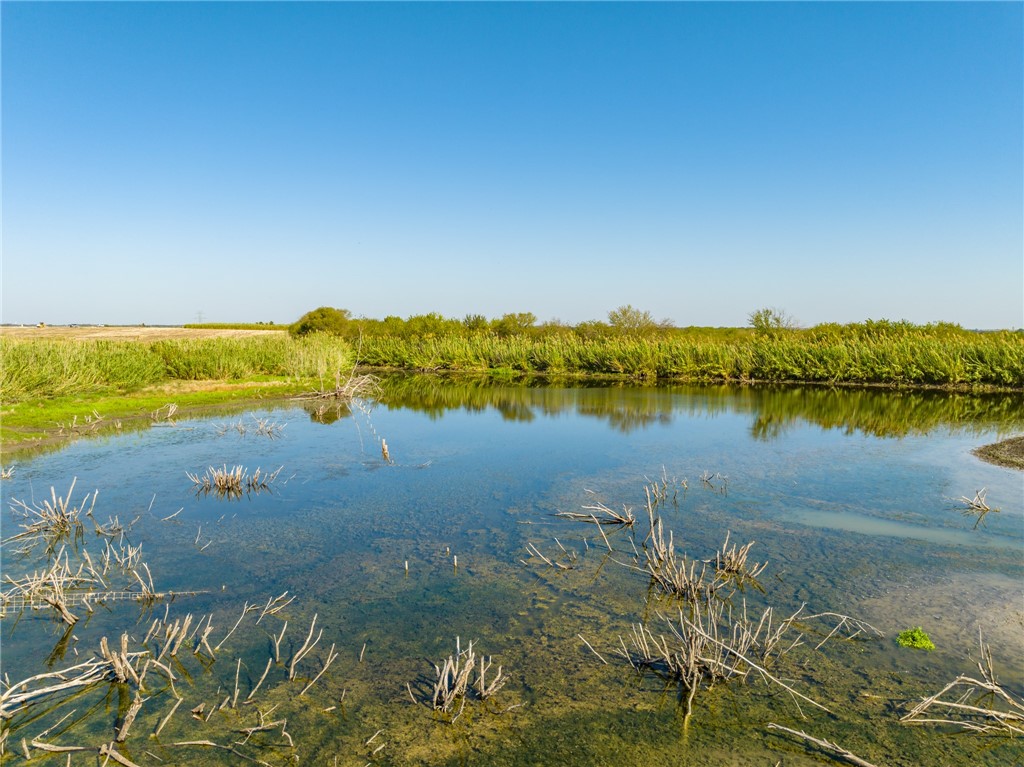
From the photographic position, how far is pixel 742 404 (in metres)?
23.2

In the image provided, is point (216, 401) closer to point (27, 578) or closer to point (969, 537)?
point (27, 578)

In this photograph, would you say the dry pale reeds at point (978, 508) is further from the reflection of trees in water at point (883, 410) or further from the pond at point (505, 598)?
the reflection of trees in water at point (883, 410)

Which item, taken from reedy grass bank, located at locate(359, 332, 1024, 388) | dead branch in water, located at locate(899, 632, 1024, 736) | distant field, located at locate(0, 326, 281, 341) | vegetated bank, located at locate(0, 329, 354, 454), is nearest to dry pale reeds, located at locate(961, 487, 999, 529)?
dead branch in water, located at locate(899, 632, 1024, 736)

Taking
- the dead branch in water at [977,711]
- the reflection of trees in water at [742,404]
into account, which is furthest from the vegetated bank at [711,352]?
the dead branch in water at [977,711]

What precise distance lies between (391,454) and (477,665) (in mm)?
9216

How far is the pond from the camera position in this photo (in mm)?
4578

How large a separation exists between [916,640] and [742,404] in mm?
18192

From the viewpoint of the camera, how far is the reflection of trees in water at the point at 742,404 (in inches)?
725

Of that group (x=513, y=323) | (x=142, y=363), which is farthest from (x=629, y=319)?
(x=142, y=363)

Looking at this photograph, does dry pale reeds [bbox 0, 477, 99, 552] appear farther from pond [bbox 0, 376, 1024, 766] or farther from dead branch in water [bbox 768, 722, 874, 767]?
dead branch in water [bbox 768, 722, 874, 767]

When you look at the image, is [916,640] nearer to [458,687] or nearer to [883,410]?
[458,687]

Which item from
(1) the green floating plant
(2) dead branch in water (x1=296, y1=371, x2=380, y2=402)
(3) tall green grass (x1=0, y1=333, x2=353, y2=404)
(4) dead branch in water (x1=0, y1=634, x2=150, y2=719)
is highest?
(3) tall green grass (x1=0, y1=333, x2=353, y2=404)

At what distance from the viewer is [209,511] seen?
989 cm

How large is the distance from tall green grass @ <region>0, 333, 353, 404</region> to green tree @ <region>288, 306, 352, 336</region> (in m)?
14.0
